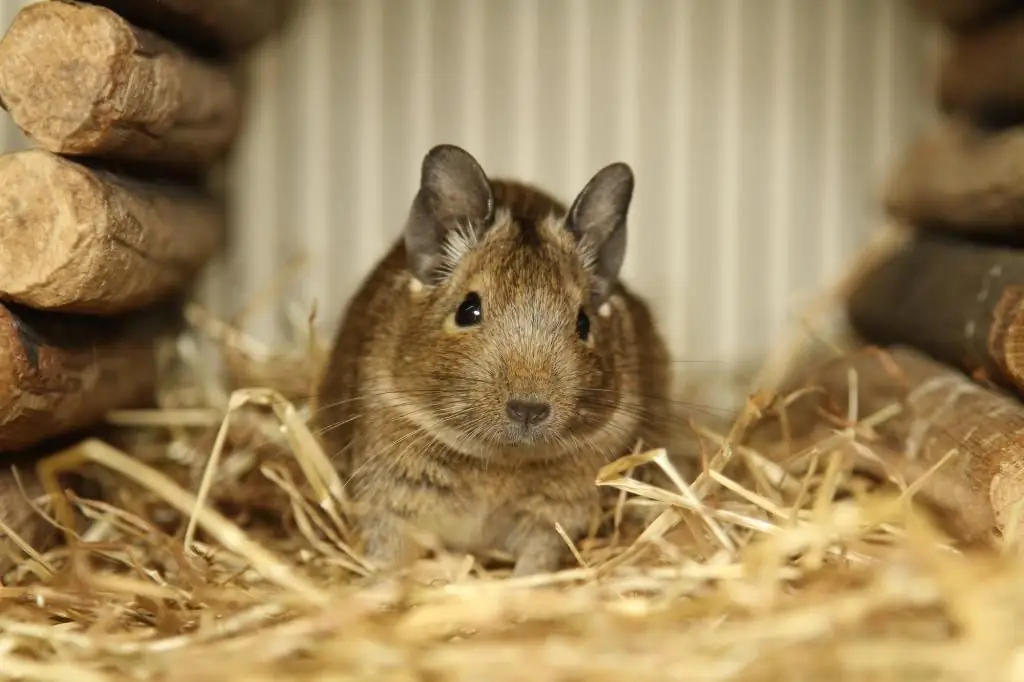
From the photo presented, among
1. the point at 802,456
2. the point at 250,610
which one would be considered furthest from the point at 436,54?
the point at 250,610

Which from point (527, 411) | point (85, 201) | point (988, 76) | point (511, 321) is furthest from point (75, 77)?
point (988, 76)

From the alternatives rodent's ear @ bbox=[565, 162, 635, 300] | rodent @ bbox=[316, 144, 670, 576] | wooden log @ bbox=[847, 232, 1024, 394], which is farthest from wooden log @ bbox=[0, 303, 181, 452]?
wooden log @ bbox=[847, 232, 1024, 394]

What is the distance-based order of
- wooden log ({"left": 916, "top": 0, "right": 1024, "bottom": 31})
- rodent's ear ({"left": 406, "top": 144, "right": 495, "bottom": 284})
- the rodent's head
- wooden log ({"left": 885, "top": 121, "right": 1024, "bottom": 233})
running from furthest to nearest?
wooden log ({"left": 916, "top": 0, "right": 1024, "bottom": 31}) < wooden log ({"left": 885, "top": 121, "right": 1024, "bottom": 233}) < rodent's ear ({"left": 406, "top": 144, "right": 495, "bottom": 284}) < the rodent's head

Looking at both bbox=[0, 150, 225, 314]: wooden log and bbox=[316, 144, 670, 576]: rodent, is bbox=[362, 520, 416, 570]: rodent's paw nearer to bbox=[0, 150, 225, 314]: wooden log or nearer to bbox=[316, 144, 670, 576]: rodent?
bbox=[316, 144, 670, 576]: rodent

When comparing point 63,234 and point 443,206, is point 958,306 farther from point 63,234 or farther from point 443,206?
point 63,234

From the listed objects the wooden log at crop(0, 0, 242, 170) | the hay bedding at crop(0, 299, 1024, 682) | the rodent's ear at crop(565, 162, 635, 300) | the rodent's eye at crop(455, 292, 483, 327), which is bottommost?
the hay bedding at crop(0, 299, 1024, 682)

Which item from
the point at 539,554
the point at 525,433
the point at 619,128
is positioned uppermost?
the point at 619,128

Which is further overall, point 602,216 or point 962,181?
point 962,181
